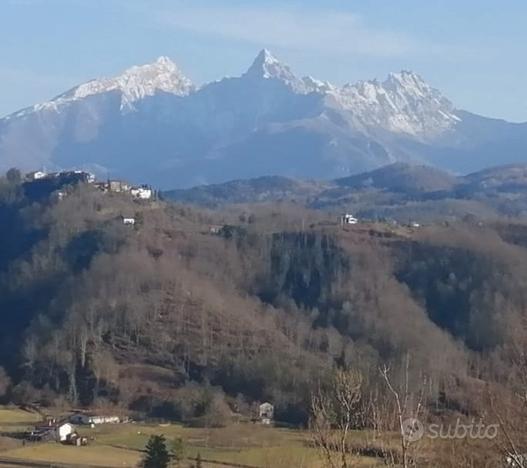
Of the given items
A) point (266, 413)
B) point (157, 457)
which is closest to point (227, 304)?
point (266, 413)

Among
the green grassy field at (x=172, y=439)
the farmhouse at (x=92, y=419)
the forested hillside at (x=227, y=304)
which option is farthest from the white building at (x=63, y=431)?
the forested hillside at (x=227, y=304)

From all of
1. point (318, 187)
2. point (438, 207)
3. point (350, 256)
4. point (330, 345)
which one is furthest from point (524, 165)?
point (330, 345)

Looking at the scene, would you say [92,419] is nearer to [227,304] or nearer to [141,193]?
[227,304]

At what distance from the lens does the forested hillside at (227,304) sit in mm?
37938

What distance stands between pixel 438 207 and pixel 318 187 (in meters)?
37.3

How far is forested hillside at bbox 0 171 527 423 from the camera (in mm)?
37938

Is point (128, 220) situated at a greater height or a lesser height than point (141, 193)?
lesser

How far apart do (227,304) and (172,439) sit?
19602 millimetres

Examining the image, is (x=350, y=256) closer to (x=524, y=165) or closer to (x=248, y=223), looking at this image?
(x=248, y=223)

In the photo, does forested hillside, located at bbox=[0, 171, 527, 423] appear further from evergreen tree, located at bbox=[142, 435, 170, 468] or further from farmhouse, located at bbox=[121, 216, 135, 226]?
evergreen tree, located at bbox=[142, 435, 170, 468]

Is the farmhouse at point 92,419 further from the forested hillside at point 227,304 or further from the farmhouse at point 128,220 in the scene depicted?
the farmhouse at point 128,220

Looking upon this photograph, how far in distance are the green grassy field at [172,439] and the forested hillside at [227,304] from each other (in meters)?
3.12

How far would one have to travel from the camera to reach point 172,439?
27391 mm

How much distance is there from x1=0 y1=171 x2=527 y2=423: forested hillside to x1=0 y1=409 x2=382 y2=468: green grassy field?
3.12m
